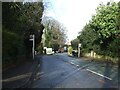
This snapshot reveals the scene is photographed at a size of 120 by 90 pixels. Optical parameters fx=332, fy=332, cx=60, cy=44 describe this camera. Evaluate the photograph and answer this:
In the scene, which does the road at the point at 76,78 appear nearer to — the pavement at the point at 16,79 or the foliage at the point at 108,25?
the pavement at the point at 16,79

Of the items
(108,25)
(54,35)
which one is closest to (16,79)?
(108,25)

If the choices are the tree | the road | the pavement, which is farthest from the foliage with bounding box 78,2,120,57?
the tree

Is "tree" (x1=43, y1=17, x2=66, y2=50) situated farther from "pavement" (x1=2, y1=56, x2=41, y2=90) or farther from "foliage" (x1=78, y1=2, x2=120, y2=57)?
"pavement" (x1=2, y1=56, x2=41, y2=90)

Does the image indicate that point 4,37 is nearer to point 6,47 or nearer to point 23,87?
point 6,47

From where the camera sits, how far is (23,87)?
15.6 metres

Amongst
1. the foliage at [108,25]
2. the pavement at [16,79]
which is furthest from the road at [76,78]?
the foliage at [108,25]

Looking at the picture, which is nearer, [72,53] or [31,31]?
[31,31]

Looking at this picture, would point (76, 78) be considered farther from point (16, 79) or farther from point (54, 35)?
point (54, 35)

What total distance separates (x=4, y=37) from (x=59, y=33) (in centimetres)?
10733

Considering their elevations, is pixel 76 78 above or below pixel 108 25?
below

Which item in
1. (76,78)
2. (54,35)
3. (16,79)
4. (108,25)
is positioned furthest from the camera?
(54,35)

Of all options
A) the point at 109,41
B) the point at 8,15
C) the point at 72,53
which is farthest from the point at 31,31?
the point at 72,53

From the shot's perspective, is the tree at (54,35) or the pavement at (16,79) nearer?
the pavement at (16,79)

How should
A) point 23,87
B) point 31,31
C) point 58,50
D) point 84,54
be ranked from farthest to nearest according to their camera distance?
point 58,50, point 84,54, point 31,31, point 23,87
